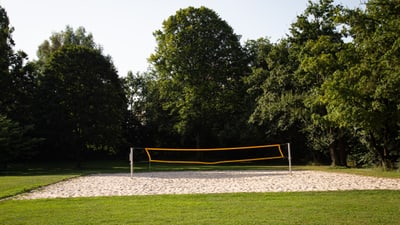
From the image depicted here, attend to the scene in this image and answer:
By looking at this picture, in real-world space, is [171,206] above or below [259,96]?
below

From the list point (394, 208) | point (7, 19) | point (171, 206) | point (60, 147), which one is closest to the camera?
point (394, 208)

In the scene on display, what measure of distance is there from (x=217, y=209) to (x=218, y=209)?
22 millimetres

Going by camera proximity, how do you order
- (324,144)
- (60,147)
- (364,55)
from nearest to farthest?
1. (364,55)
2. (324,144)
3. (60,147)

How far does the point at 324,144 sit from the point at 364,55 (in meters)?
8.62

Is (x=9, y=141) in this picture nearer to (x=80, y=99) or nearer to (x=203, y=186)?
(x=80, y=99)

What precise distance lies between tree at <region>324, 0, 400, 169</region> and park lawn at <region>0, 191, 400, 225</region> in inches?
357

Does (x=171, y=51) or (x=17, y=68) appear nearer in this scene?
(x=17, y=68)

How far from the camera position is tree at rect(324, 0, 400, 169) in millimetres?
17703

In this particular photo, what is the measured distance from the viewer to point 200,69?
34.2m

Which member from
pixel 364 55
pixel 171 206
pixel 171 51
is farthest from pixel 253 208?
pixel 171 51

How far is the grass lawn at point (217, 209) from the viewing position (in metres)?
6.95

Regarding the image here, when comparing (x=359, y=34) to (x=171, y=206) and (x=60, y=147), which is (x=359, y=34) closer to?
(x=171, y=206)

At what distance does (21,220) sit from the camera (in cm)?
735

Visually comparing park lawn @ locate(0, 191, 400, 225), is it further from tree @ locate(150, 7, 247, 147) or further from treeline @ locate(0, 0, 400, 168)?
tree @ locate(150, 7, 247, 147)
